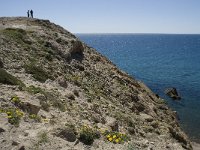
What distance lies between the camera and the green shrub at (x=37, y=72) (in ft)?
88.6

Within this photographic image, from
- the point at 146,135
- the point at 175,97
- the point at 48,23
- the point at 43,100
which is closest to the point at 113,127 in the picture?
the point at 146,135

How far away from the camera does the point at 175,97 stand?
61.4 metres

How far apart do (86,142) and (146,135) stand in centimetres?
883

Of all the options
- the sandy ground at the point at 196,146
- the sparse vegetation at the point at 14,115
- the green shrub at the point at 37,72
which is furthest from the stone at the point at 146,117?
the sparse vegetation at the point at 14,115

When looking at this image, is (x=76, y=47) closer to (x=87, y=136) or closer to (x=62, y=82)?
(x=62, y=82)

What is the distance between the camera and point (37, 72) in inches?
1097

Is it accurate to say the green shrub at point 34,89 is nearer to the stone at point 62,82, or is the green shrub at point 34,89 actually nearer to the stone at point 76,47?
the stone at point 62,82

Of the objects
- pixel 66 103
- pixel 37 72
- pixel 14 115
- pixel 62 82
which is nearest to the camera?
pixel 14 115

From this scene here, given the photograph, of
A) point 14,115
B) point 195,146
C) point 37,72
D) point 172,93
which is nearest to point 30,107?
point 14,115

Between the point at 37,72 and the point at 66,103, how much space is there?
5.35m

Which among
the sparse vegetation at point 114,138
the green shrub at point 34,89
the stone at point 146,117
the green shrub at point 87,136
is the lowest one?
the stone at point 146,117

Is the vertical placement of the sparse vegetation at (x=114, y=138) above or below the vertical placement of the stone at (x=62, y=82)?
below

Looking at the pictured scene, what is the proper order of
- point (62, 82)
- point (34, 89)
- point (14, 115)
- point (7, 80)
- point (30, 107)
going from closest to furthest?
point (14, 115) < point (30, 107) < point (7, 80) < point (34, 89) < point (62, 82)

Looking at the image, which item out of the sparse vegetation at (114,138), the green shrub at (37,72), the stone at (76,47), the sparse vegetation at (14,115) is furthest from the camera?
the stone at (76,47)
